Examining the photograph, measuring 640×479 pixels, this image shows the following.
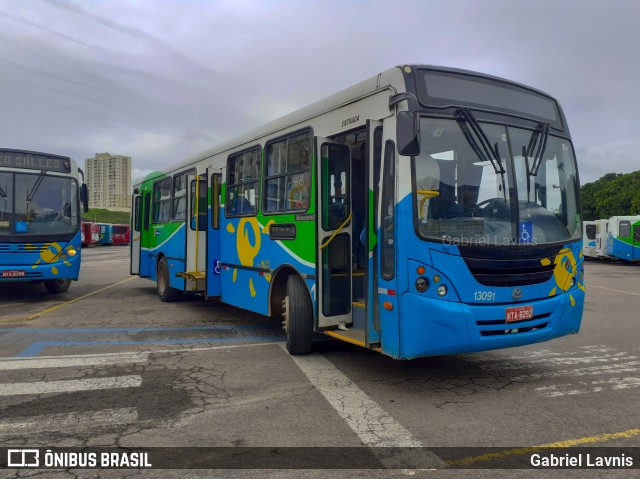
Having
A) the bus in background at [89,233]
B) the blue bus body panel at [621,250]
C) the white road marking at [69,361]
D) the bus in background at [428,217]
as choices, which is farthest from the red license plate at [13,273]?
the bus in background at [89,233]

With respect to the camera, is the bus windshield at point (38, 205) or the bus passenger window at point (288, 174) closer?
the bus passenger window at point (288, 174)

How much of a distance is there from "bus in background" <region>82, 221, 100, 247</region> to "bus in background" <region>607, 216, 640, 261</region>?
42909 millimetres

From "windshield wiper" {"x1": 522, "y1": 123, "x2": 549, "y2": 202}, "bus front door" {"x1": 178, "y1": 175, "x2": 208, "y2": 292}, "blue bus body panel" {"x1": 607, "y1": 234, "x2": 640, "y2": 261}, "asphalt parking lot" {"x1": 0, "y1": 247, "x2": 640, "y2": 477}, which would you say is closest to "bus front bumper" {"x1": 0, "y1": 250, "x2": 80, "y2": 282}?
"asphalt parking lot" {"x1": 0, "y1": 247, "x2": 640, "y2": 477}

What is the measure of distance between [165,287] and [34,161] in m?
4.14

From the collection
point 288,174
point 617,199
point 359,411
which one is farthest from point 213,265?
point 617,199

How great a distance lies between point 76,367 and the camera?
6.12m

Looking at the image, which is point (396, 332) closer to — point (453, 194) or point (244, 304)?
point (453, 194)

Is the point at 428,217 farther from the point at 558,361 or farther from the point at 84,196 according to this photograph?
the point at 84,196

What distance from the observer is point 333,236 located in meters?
5.93

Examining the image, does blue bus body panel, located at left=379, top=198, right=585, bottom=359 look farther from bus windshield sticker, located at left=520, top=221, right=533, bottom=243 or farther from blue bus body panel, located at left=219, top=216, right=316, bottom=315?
blue bus body panel, located at left=219, top=216, right=316, bottom=315

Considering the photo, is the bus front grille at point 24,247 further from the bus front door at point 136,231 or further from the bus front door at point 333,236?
the bus front door at point 333,236

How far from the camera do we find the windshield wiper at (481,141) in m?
5.04

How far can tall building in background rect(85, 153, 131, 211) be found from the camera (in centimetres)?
10406

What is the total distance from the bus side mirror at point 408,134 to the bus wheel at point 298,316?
2.34 meters
